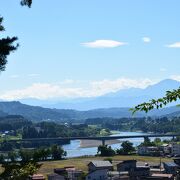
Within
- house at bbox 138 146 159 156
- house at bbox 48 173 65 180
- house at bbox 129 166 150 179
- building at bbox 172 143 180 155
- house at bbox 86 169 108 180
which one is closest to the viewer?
house at bbox 48 173 65 180

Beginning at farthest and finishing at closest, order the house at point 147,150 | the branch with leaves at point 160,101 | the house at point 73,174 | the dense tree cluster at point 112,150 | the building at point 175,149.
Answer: the house at point 147,150 < the building at point 175,149 < the dense tree cluster at point 112,150 < the house at point 73,174 < the branch with leaves at point 160,101

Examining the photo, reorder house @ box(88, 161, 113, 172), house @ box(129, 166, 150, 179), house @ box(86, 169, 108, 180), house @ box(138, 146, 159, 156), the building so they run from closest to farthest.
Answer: house @ box(86, 169, 108, 180), house @ box(129, 166, 150, 179), house @ box(88, 161, 113, 172), the building, house @ box(138, 146, 159, 156)

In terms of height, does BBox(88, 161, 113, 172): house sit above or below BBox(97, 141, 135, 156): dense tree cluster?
below

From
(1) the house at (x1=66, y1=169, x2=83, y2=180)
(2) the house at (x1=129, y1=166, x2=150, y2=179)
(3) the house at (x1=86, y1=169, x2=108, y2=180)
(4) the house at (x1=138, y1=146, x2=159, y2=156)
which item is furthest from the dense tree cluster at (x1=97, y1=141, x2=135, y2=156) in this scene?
(3) the house at (x1=86, y1=169, x2=108, y2=180)

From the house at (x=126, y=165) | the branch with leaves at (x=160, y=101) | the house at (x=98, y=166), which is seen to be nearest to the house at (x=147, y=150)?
the house at (x=126, y=165)

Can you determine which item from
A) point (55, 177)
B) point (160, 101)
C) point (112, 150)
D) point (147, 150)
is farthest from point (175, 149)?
point (160, 101)

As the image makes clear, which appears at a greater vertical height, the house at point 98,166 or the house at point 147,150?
the house at point 147,150

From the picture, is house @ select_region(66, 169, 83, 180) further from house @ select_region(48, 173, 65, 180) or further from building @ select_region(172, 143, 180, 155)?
building @ select_region(172, 143, 180, 155)

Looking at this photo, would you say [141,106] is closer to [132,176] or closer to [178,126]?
[132,176]

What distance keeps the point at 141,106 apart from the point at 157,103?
0.15 meters

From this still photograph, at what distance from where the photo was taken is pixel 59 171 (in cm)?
5756

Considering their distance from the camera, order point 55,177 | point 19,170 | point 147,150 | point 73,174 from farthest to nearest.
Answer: point 147,150 < point 73,174 < point 55,177 < point 19,170

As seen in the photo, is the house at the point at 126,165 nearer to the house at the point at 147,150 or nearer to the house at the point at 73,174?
the house at the point at 73,174

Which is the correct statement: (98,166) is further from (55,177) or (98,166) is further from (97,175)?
(55,177)
